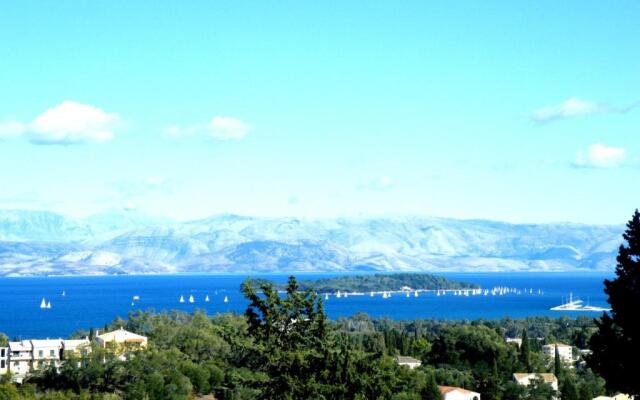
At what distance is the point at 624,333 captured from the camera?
16.4 metres

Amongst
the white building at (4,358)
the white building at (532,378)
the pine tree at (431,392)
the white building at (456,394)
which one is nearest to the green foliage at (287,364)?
the pine tree at (431,392)

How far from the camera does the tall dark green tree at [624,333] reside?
1606 cm

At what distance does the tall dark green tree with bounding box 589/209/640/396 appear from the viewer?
16.1 metres

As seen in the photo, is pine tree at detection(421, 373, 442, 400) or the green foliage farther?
pine tree at detection(421, 373, 442, 400)

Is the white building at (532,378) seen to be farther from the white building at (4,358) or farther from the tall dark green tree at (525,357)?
the white building at (4,358)

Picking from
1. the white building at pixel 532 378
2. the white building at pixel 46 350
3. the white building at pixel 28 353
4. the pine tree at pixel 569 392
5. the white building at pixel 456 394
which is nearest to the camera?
the pine tree at pixel 569 392

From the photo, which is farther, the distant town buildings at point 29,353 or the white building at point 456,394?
the distant town buildings at point 29,353

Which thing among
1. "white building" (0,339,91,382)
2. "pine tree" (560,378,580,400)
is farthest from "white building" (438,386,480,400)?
"white building" (0,339,91,382)

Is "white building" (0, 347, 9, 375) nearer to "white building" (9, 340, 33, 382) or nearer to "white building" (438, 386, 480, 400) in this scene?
"white building" (9, 340, 33, 382)

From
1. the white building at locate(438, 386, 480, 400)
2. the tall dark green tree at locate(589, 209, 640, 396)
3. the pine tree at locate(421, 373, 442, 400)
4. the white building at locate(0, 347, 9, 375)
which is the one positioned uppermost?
the tall dark green tree at locate(589, 209, 640, 396)

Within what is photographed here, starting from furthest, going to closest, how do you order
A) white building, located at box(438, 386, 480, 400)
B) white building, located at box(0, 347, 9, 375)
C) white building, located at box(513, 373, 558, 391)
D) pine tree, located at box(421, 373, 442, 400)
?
white building, located at box(0, 347, 9, 375), white building, located at box(513, 373, 558, 391), white building, located at box(438, 386, 480, 400), pine tree, located at box(421, 373, 442, 400)

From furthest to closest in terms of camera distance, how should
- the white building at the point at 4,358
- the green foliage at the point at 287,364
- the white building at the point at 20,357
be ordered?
the white building at the point at 20,357
the white building at the point at 4,358
the green foliage at the point at 287,364

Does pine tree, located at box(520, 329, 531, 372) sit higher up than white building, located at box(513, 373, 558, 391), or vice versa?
pine tree, located at box(520, 329, 531, 372)

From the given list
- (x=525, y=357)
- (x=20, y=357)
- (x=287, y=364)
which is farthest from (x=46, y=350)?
(x=287, y=364)
